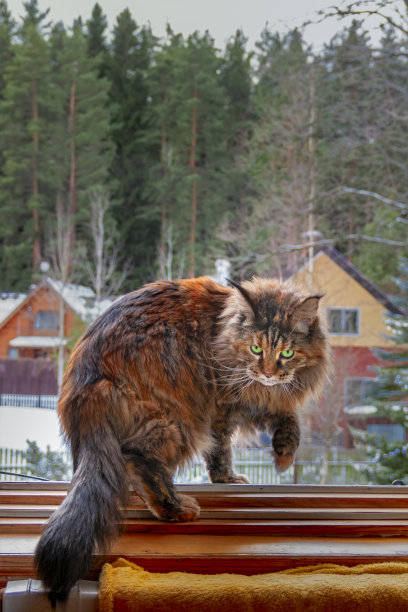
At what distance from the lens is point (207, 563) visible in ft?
2.83

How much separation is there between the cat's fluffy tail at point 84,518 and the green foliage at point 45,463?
1.51 meters

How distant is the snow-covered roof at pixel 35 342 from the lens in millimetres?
3750

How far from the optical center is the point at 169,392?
3.50 feet

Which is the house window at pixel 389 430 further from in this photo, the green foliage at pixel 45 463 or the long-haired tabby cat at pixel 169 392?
the long-haired tabby cat at pixel 169 392

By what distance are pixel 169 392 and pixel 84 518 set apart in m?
0.29

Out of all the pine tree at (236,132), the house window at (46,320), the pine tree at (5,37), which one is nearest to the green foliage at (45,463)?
the house window at (46,320)

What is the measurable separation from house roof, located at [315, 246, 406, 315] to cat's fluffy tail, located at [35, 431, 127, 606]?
11.6 ft

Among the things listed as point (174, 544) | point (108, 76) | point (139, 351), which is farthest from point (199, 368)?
point (108, 76)

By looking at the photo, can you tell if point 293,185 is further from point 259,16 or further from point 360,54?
point 259,16

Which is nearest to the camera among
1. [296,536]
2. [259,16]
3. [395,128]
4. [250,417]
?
[296,536]

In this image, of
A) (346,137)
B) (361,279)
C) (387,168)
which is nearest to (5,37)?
(346,137)

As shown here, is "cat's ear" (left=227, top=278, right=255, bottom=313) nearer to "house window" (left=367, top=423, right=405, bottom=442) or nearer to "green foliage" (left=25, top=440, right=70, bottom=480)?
"green foliage" (left=25, top=440, right=70, bottom=480)

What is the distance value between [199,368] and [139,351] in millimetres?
146

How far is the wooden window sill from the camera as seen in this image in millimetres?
865
